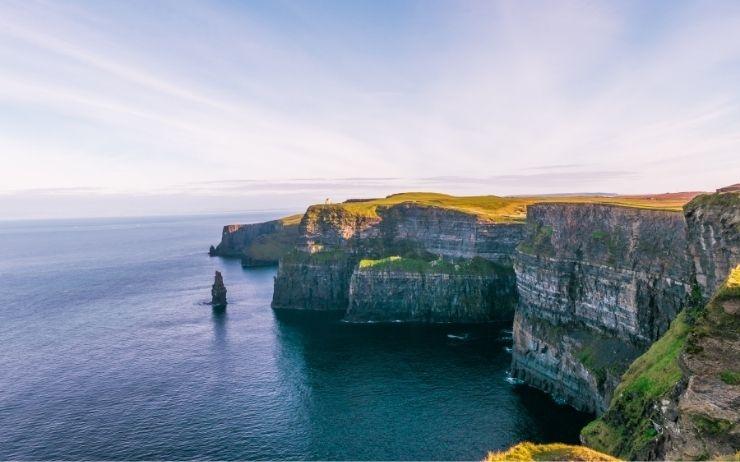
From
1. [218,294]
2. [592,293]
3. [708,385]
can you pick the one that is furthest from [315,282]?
[708,385]

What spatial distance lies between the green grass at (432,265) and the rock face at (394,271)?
1.58 metres

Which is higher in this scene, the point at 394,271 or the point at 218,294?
the point at 394,271

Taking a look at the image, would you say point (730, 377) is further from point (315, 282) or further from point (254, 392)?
point (315, 282)

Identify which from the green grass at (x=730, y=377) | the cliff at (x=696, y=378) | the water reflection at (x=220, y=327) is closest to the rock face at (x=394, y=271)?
the water reflection at (x=220, y=327)

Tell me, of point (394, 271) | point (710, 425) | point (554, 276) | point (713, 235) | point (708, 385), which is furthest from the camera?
point (394, 271)

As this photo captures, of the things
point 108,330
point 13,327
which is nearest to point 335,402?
point 108,330

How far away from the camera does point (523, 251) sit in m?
97.6

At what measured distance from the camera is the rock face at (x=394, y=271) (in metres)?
135

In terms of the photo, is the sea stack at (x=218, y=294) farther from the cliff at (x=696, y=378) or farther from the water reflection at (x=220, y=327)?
the cliff at (x=696, y=378)

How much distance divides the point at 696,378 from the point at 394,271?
114 meters

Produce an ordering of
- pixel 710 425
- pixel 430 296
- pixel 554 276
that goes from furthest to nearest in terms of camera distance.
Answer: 1. pixel 430 296
2. pixel 554 276
3. pixel 710 425

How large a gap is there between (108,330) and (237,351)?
1737 inches

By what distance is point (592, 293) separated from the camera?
78.7m

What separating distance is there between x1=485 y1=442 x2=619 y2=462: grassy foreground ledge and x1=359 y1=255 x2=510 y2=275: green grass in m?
111
